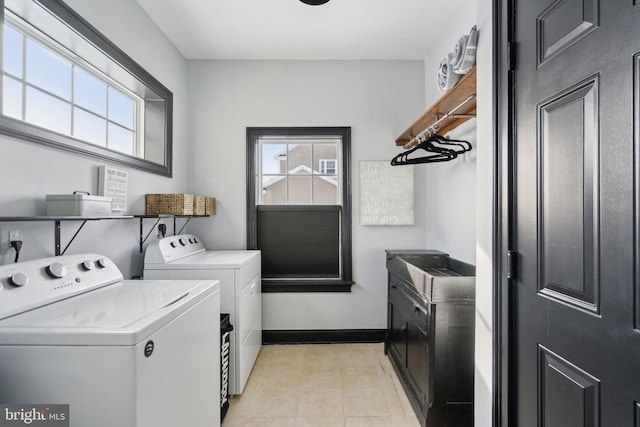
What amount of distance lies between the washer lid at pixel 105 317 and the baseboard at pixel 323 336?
5.77 feet

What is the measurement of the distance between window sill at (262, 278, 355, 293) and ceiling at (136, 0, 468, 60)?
7.31ft

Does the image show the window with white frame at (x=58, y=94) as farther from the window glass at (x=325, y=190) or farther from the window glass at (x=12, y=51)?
the window glass at (x=325, y=190)

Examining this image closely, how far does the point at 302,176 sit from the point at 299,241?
686mm

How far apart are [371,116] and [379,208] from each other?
36.7 inches

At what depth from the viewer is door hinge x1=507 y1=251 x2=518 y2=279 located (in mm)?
1224

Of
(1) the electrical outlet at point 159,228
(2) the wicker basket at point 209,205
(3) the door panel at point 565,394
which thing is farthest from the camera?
(2) the wicker basket at point 209,205

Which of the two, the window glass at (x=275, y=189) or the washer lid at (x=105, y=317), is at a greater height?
the window glass at (x=275, y=189)

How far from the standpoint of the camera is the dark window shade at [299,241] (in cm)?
316

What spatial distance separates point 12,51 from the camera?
142 centimetres

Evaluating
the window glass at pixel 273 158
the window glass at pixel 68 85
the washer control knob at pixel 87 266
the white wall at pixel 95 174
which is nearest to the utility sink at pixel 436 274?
the window glass at pixel 273 158

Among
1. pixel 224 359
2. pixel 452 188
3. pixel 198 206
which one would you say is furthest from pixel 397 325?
pixel 198 206

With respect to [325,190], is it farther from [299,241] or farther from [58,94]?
[58,94]

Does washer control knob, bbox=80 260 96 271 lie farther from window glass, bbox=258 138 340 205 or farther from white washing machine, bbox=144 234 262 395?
window glass, bbox=258 138 340 205

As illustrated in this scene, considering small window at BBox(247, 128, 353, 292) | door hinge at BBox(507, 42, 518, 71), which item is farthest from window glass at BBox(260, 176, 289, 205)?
door hinge at BBox(507, 42, 518, 71)
